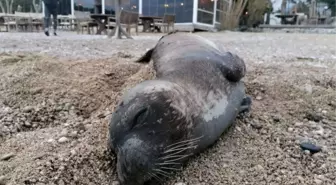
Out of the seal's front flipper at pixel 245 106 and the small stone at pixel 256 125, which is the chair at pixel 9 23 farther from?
the small stone at pixel 256 125

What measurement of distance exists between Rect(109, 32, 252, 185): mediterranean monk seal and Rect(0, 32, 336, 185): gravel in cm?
17

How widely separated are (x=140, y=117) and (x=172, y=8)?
17.4 meters

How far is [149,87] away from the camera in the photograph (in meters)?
1.43

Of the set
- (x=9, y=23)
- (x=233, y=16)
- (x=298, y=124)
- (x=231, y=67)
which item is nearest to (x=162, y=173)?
(x=231, y=67)

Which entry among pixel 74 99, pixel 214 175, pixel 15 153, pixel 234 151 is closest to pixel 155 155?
pixel 214 175

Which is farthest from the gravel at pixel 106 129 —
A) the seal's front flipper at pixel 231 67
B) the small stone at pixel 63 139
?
the seal's front flipper at pixel 231 67

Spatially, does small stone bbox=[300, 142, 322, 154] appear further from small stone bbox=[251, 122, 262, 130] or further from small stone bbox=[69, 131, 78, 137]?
small stone bbox=[69, 131, 78, 137]

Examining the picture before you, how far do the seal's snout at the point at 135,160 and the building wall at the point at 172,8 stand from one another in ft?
54.5

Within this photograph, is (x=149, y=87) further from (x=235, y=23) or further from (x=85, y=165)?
(x=235, y=23)

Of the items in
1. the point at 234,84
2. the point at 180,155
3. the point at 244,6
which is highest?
the point at 244,6

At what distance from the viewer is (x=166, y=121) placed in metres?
1.35

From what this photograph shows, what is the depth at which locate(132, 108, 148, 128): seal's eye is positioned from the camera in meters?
1.34

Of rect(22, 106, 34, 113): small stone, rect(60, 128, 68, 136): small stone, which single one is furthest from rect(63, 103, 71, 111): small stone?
rect(60, 128, 68, 136): small stone

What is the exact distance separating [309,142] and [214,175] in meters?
0.69
